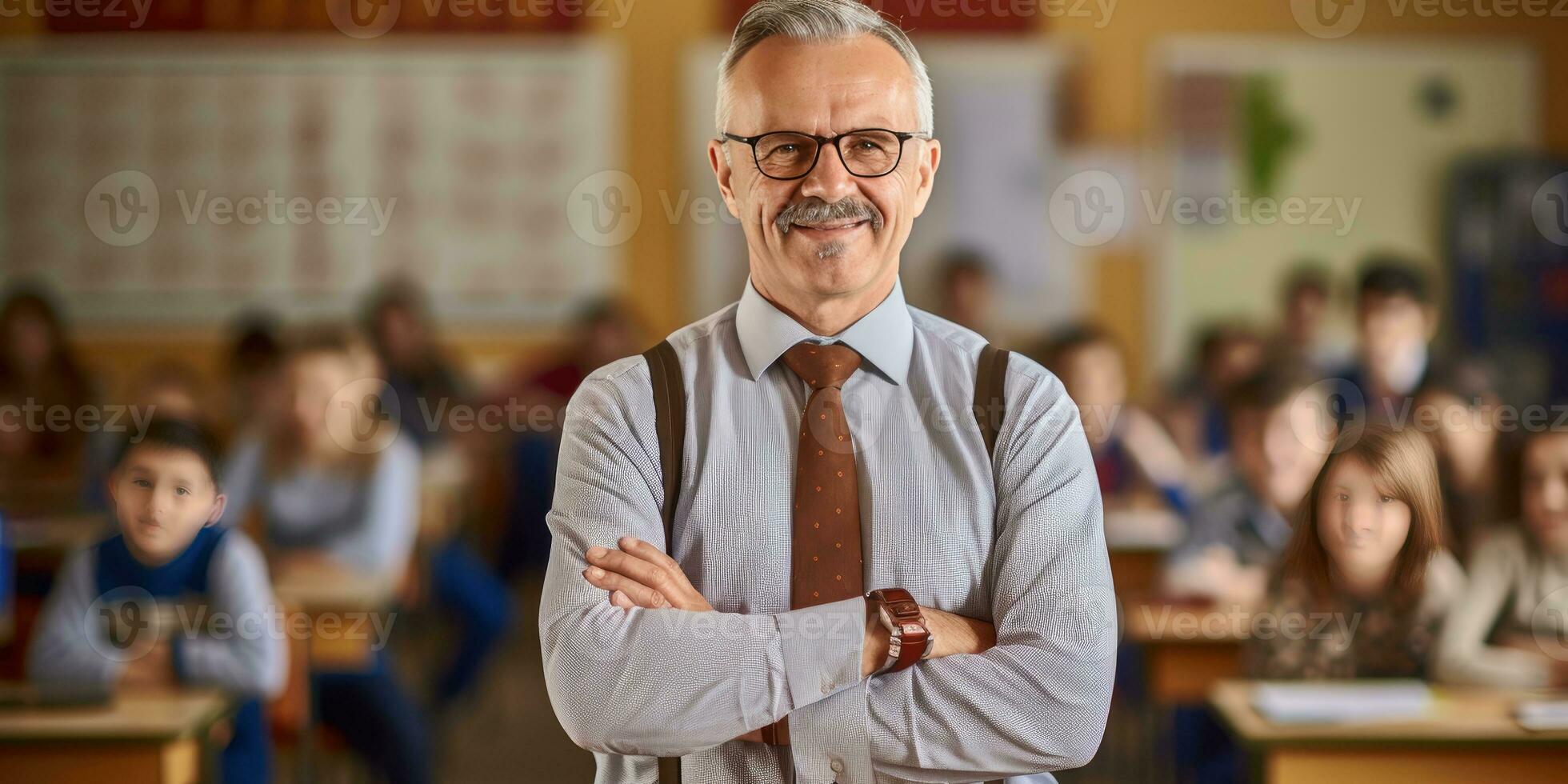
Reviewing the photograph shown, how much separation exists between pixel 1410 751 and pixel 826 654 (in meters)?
1.29

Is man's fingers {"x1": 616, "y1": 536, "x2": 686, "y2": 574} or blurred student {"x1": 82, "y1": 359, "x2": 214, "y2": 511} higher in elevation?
man's fingers {"x1": 616, "y1": 536, "x2": 686, "y2": 574}

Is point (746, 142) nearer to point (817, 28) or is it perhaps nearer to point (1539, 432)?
point (817, 28)

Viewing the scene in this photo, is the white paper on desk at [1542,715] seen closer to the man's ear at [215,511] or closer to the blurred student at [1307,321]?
the man's ear at [215,511]

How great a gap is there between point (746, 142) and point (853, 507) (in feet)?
1.38

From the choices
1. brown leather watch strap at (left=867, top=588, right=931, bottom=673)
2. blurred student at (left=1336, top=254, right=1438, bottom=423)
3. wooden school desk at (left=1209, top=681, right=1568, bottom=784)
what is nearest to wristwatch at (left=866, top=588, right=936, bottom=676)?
brown leather watch strap at (left=867, top=588, right=931, bottom=673)

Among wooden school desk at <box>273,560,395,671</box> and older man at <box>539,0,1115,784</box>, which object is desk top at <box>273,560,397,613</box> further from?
older man at <box>539,0,1115,784</box>

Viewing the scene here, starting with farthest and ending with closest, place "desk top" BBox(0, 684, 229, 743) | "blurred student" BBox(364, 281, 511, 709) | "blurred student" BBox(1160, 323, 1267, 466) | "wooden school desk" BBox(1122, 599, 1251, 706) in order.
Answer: "blurred student" BBox(1160, 323, 1267, 466), "blurred student" BBox(364, 281, 511, 709), "wooden school desk" BBox(1122, 599, 1251, 706), "desk top" BBox(0, 684, 229, 743)

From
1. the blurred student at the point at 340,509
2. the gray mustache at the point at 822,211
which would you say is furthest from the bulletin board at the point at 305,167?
the gray mustache at the point at 822,211

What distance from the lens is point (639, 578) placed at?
4.68 feet

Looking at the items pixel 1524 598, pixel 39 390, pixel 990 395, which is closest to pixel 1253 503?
pixel 1524 598

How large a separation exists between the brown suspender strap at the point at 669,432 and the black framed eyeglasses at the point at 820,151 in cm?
25

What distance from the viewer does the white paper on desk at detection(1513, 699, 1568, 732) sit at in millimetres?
2154

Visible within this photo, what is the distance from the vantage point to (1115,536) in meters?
3.87

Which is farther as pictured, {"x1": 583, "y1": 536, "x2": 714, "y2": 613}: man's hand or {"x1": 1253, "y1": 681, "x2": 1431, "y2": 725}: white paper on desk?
{"x1": 1253, "y1": 681, "x2": 1431, "y2": 725}: white paper on desk
